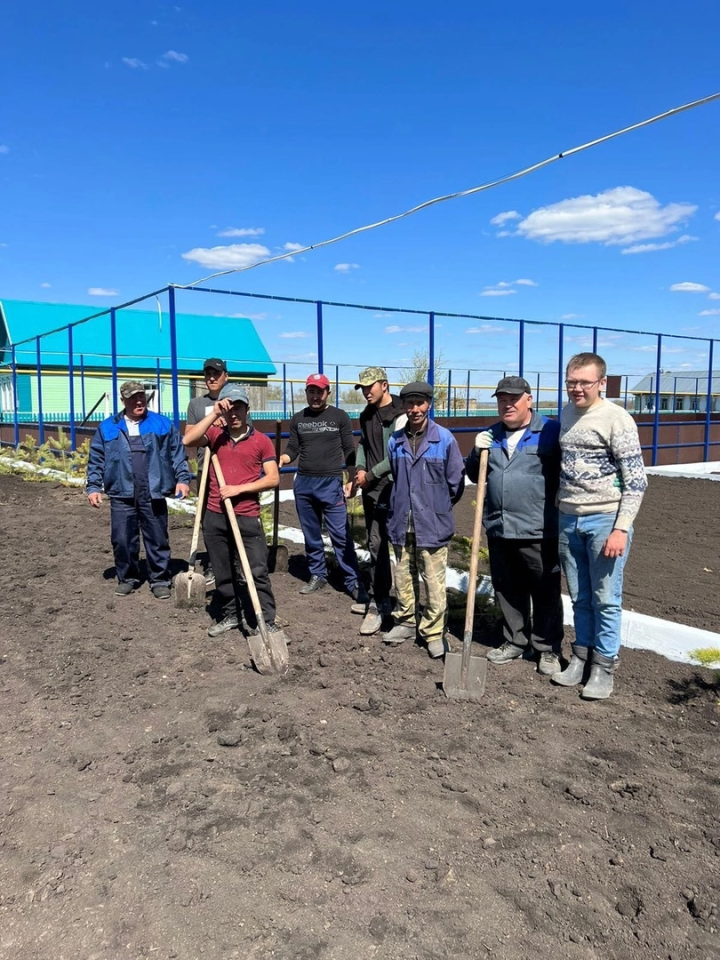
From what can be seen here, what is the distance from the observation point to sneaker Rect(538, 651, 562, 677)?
12.9 feet

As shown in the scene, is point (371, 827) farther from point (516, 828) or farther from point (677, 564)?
point (677, 564)

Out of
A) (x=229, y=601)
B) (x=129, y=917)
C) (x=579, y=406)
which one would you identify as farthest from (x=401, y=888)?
(x=229, y=601)

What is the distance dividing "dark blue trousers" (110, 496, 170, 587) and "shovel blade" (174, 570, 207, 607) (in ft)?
1.89

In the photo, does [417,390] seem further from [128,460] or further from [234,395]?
[128,460]

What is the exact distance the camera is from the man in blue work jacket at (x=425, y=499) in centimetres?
408

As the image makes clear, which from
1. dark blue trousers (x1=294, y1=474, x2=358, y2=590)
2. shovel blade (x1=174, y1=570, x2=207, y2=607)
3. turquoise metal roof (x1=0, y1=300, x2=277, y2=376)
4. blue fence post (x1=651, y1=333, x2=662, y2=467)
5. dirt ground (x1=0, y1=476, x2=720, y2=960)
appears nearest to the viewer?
dirt ground (x1=0, y1=476, x2=720, y2=960)

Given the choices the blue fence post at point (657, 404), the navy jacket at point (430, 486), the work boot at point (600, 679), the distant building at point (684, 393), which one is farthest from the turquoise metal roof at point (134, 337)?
the work boot at point (600, 679)

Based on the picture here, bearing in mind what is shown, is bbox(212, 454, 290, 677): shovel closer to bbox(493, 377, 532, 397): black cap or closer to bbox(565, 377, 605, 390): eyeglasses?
bbox(493, 377, 532, 397): black cap

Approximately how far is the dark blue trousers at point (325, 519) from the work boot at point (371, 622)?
0.80m

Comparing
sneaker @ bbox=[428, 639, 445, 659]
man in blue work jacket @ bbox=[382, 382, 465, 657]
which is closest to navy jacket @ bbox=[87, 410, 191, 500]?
man in blue work jacket @ bbox=[382, 382, 465, 657]

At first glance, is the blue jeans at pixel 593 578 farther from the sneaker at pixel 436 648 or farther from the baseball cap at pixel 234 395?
the baseball cap at pixel 234 395

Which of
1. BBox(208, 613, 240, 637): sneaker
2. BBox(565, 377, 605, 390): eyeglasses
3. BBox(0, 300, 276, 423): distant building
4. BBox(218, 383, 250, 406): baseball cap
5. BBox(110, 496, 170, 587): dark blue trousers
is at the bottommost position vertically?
BBox(208, 613, 240, 637): sneaker

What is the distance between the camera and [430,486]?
13.5 ft

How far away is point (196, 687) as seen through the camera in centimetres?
380
